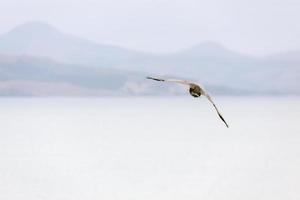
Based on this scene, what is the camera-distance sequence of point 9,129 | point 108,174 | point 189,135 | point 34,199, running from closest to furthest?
point 34,199 → point 108,174 → point 189,135 → point 9,129

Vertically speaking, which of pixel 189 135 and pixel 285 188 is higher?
pixel 189 135

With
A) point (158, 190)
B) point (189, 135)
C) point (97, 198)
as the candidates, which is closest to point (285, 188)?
point (158, 190)

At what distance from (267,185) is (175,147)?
95.5 ft

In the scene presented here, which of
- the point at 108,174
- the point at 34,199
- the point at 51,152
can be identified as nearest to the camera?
the point at 34,199

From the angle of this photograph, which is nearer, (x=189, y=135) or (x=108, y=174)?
(x=108, y=174)

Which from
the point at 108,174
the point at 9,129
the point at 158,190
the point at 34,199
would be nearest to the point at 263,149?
the point at 108,174

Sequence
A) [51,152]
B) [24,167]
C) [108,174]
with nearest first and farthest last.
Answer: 1. [108,174]
2. [24,167]
3. [51,152]

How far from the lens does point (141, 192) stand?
4906 centimetres

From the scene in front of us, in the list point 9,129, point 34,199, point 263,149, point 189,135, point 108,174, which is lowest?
point 34,199

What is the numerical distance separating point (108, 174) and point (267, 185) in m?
11.5

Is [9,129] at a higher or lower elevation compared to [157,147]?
higher

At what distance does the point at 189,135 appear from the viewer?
323 feet

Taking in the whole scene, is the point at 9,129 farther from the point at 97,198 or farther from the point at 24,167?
the point at 97,198

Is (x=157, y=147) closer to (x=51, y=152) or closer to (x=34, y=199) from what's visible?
(x=51, y=152)
